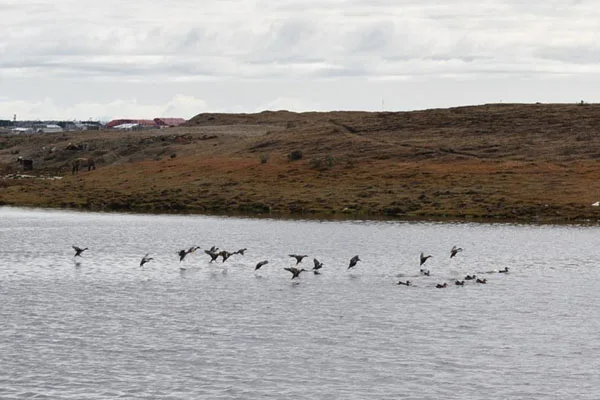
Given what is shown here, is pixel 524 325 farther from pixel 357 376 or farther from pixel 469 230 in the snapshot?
pixel 469 230

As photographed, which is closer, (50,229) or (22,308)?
(22,308)

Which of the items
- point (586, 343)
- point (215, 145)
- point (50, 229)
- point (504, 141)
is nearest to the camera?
point (586, 343)

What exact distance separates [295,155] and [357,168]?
12.1 metres

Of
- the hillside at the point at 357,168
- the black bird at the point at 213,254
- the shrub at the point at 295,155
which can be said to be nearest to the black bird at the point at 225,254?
the black bird at the point at 213,254

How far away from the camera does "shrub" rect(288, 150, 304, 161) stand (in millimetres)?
146500

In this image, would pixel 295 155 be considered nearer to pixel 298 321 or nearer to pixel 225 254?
pixel 225 254

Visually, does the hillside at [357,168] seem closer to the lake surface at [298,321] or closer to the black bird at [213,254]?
the lake surface at [298,321]

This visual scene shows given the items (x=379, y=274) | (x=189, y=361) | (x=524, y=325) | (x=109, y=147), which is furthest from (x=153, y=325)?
(x=109, y=147)

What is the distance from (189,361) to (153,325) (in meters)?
7.40

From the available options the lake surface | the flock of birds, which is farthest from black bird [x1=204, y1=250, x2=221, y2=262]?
the lake surface

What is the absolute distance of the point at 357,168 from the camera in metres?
138

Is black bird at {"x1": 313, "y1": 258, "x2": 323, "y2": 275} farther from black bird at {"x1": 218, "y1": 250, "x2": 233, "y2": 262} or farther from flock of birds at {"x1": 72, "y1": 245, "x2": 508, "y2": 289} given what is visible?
black bird at {"x1": 218, "y1": 250, "x2": 233, "y2": 262}

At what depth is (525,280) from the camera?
217 feet

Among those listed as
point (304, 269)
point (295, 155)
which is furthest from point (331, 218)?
point (295, 155)
